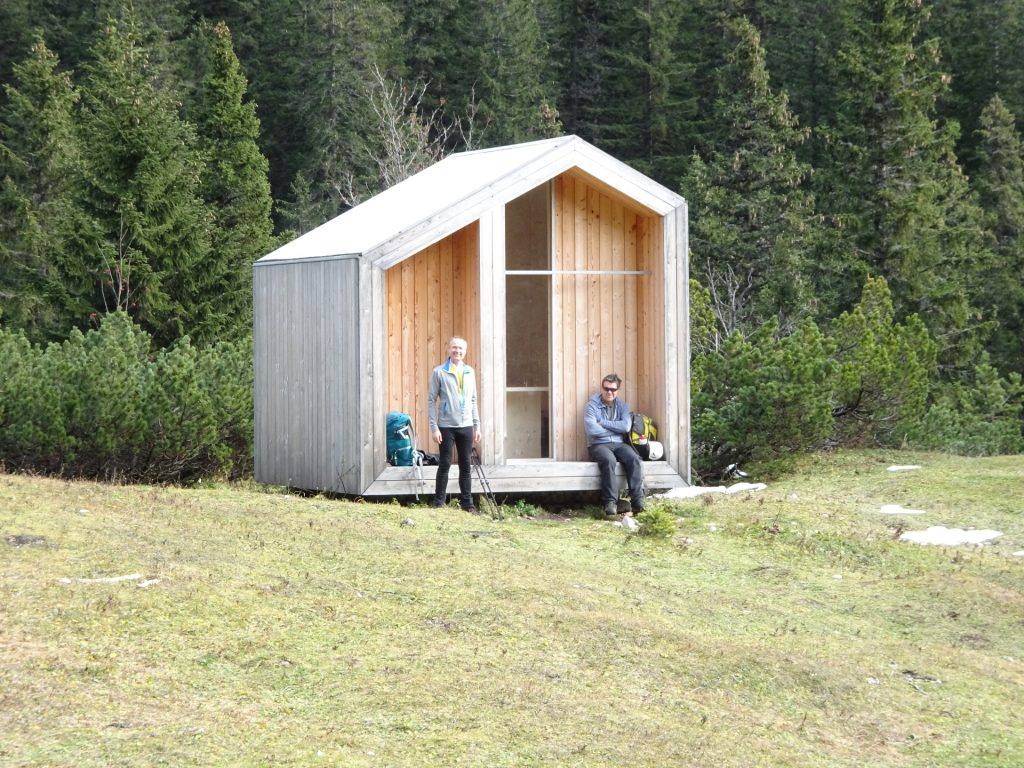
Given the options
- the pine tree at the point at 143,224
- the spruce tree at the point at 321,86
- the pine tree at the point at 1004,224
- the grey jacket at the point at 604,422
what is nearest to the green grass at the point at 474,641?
the grey jacket at the point at 604,422

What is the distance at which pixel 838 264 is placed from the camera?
120ft

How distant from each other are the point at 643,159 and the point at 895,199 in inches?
434

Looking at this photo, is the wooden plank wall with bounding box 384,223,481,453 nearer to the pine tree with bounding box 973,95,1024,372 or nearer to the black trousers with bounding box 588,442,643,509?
the black trousers with bounding box 588,442,643,509

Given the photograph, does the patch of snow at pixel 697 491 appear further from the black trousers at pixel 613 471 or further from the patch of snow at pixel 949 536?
the patch of snow at pixel 949 536

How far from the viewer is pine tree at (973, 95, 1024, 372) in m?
38.8

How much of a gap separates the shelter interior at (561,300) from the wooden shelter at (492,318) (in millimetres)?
15

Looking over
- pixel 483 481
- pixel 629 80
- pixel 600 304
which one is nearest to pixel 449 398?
pixel 483 481

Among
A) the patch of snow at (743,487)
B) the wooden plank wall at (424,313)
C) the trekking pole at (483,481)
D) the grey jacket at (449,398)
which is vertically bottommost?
the patch of snow at (743,487)

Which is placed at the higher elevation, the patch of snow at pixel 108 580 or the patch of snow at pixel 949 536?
the patch of snow at pixel 108 580

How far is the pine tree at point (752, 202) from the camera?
35.8 meters

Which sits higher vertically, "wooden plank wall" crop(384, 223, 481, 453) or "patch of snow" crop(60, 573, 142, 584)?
"wooden plank wall" crop(384, 223, 481, 453)

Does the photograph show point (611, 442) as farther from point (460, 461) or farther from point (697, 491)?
point (460, 461)

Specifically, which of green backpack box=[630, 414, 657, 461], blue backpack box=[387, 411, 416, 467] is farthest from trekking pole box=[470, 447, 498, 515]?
green backpack box=[630, 414, 657, 461]

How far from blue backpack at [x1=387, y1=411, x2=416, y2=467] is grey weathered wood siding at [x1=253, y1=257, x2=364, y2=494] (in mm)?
391
